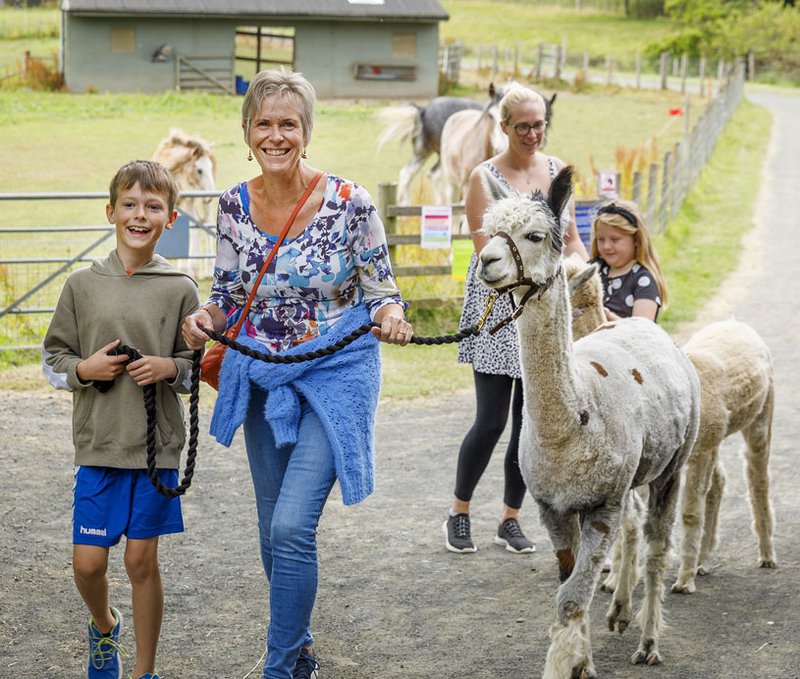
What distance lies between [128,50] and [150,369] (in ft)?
89.3

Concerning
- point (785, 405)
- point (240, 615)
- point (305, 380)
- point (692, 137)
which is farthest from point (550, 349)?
point (692, 137)

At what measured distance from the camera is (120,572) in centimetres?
486

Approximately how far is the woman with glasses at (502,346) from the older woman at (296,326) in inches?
41.6

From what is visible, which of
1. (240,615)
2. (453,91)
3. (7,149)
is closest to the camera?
(240,615)

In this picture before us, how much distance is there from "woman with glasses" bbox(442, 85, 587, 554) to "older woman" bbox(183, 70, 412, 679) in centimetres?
106

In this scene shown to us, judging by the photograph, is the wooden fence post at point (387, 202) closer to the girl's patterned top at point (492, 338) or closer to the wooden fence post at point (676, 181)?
the girl's patterned top at point (492, 338)

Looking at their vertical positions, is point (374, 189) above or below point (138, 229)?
below

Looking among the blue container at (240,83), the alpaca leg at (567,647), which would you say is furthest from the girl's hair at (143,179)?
the blue container at (240,83)

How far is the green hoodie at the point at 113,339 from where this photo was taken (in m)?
3.45

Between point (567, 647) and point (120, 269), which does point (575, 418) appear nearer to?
point (567, 647)

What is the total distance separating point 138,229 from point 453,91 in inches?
1222

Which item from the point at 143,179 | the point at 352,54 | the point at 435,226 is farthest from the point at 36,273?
the point at 352,54

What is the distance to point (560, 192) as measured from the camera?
3549 mm

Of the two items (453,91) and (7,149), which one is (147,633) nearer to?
(7,149)
